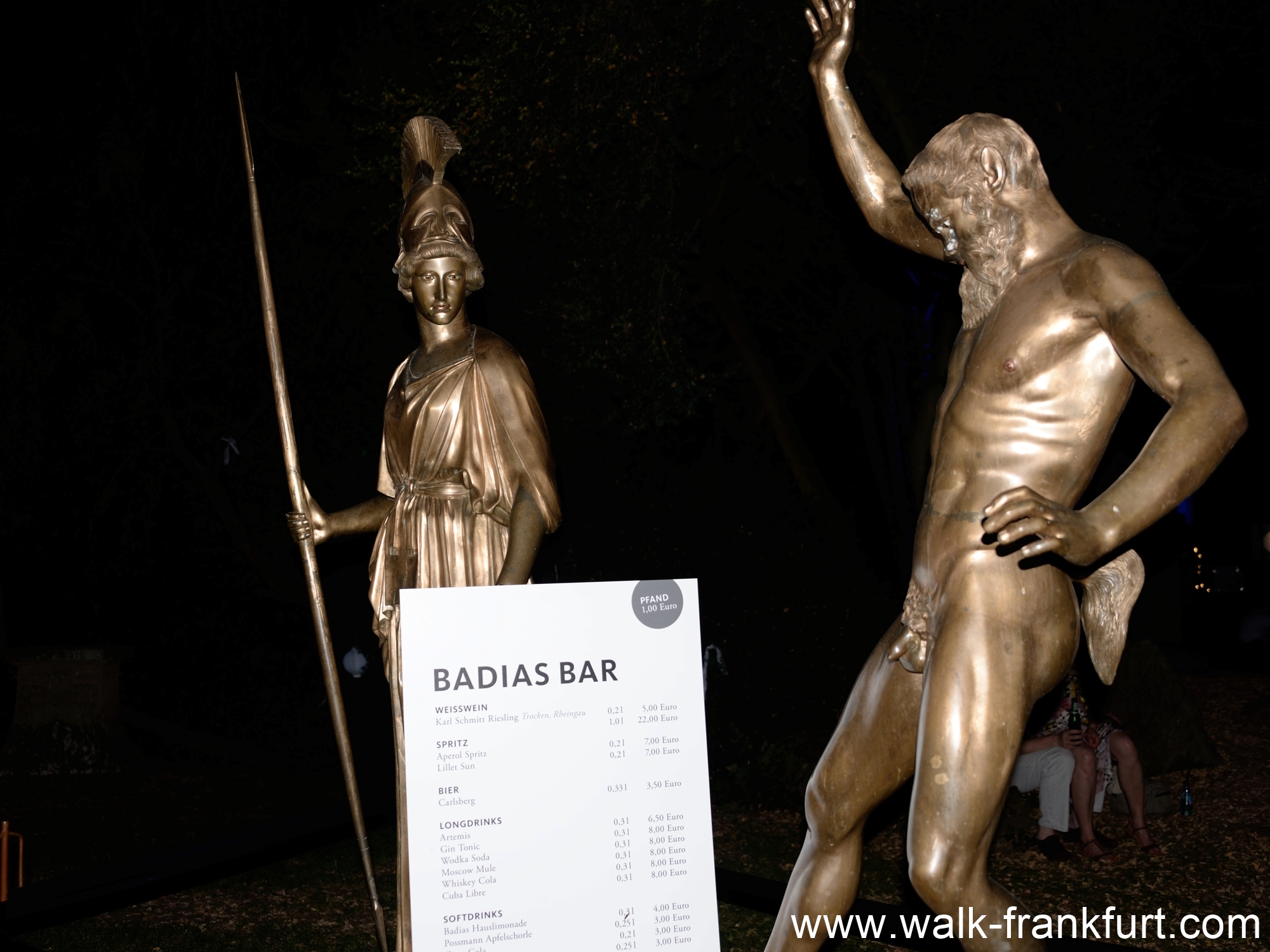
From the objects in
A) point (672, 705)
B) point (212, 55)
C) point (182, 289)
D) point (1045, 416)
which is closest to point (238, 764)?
point (182, 289)

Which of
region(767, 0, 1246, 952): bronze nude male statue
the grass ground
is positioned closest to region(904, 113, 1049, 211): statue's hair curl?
region(767, 0, 1246, 952): bronze nude male statue

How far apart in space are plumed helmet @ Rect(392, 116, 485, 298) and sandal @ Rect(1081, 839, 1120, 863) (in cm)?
525

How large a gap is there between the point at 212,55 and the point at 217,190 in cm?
117

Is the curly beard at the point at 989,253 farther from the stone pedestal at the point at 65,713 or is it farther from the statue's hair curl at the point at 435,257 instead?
the stone pedestal at the point at 65,713

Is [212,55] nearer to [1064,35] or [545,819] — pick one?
[1064,35]

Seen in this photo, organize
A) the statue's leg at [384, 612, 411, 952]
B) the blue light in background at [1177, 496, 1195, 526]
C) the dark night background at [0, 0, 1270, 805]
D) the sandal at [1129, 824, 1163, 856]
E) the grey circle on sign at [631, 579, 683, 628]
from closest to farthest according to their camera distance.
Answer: the grey circle on sign at [631, 579, 683, 628]
the statue's leg at [384, 612, 411, 952]
the sandal at [1129, 824, 1163, 856]
the dark night background at [0, 0, 1270, 805]
the blue light in background at [1177, 496, 1195, 526]

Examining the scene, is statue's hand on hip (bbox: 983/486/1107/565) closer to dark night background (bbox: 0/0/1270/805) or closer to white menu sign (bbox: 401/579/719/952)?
white menu sign (bbox: 401/579/719/952)

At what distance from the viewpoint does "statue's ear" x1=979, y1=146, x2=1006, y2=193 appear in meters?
2.96

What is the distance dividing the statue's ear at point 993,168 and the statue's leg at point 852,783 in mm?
1075

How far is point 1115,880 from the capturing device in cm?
706

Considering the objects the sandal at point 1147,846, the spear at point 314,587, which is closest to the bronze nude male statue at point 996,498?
the spear at point 314,587

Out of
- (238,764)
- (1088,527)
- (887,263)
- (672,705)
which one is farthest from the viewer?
(238,764)

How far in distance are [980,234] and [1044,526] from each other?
93 cm
